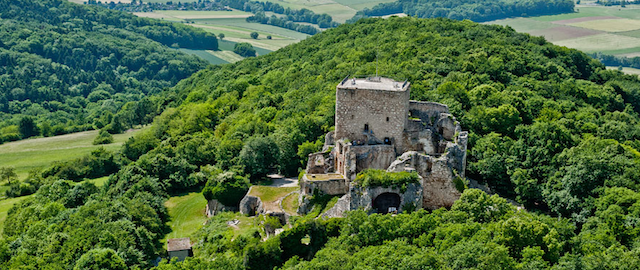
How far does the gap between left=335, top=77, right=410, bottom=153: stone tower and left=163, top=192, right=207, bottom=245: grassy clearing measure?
1521 centimetres

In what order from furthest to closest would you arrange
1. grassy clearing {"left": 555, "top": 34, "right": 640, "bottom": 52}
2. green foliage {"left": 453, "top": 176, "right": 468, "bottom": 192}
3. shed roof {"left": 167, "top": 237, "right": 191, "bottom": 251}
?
grassy clearing {"left": 555, "top": 34, "right": 640, "bottom": 52}
shed roof {"left": 167, "top": 237, "right": 191, "bottom": 251}
green foliage {"left": 453, "top": 176, "right": 468, "bottom": 192}

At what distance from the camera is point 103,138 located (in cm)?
11550

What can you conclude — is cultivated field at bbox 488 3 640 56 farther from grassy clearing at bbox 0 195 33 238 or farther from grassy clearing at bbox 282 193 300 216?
grassy clearing at bbox 0 195 33 238

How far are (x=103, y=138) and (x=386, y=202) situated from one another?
267 ft

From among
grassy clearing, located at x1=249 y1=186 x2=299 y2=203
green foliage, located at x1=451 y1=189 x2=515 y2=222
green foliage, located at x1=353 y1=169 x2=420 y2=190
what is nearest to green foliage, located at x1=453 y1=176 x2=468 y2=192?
green foliage, located at x1=451 y1=189 x2=515 y2=222

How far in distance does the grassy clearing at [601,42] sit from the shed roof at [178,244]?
121398mm

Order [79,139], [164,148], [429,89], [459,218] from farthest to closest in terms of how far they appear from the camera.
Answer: [79,139]
[164,148]
[429,89]
[459,218]

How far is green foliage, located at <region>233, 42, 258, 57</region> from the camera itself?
633 feet

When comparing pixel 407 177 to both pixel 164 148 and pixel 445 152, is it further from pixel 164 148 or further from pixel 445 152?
pixel 164 148

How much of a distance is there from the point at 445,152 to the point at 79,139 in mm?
87662

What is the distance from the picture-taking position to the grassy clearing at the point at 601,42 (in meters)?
153

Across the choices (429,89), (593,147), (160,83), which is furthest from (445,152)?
(160,83)

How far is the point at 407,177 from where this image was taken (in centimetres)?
4506

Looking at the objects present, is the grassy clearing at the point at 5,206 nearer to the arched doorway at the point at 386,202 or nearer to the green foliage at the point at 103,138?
the green foliage at the point at 103,138
